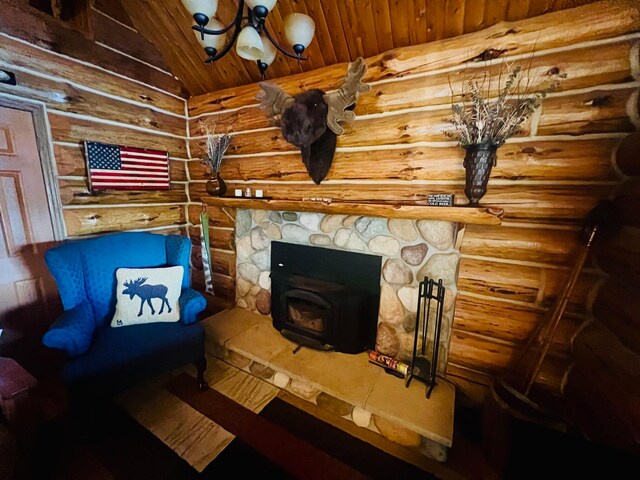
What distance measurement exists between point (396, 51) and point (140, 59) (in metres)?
2.35

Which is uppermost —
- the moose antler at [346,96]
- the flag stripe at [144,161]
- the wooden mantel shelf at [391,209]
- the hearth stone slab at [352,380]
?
the moose antler at [346,96]

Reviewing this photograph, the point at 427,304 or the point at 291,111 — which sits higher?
the point at 291,111

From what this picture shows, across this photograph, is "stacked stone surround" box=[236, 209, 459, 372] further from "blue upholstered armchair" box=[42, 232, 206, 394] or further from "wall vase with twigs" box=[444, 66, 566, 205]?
"blue upholstered armchair" box=[42, 232, 206, 394]

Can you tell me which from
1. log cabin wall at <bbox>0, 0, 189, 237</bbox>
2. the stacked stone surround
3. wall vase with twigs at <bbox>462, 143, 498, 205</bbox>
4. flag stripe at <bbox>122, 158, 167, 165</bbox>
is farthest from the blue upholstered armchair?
wall vase with twigs at <bbox>462, 143, 498, 205</bbox>

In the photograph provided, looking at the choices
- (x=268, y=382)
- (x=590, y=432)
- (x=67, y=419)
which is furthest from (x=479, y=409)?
(x=67, y=419)

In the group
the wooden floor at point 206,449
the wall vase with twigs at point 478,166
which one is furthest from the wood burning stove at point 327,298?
the wall vase with twigs at point 478,166

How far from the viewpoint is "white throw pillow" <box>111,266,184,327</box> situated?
1788 mm

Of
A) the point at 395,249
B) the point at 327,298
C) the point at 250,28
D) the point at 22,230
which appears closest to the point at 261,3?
the point at 250,28

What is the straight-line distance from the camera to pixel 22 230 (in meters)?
1.84

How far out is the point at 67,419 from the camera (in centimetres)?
150

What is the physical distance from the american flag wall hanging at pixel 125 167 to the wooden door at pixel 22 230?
1.06 ft

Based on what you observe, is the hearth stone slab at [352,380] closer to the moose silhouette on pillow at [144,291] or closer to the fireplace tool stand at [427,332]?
the fireplace tool stand at [427,332]

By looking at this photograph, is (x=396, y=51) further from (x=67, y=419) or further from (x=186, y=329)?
(x=67, y=419)

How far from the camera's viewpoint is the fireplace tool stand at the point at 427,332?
1602 mm
